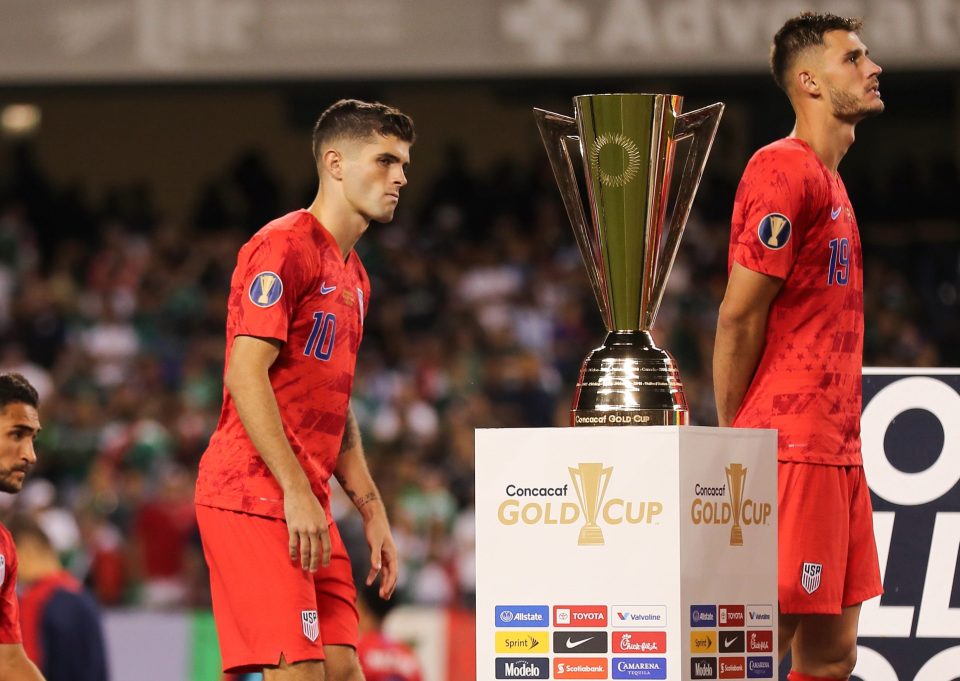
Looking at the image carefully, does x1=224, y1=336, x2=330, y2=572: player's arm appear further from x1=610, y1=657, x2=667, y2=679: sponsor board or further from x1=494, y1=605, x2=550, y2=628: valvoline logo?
x1=610, y1=657, x2=667, y2=679: sponsor board

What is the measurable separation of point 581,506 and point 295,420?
3.21 ft

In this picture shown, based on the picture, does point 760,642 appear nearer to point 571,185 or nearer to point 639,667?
point 639,667

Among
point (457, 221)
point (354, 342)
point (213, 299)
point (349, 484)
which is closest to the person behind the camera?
point (354, 342)

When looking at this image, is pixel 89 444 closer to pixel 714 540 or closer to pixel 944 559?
pixel 944 559

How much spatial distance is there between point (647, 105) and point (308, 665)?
1533mm

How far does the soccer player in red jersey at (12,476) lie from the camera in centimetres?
488

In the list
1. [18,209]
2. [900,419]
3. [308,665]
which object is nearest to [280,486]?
[308,665]

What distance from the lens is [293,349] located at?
411 centimetres

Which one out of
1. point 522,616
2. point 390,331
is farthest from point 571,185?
point 390,331

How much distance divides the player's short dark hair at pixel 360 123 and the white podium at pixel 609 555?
1.14 metres

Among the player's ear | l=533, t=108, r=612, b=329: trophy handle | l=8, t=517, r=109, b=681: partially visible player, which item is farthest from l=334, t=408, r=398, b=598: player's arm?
l=8, t=517, r=109, b=681: partially visible player

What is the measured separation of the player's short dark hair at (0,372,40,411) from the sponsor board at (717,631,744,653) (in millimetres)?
2441

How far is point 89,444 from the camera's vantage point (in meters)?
12.4

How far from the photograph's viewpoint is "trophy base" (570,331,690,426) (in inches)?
139
